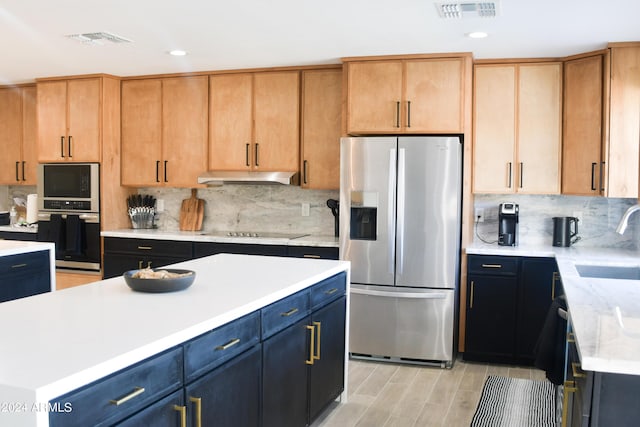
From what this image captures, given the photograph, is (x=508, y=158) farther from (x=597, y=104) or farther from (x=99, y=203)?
(x=99, y=203)

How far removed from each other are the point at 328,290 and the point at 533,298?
77.0 inches

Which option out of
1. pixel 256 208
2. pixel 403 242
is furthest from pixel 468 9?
pixel 256 208

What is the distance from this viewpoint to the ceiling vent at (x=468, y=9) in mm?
3461

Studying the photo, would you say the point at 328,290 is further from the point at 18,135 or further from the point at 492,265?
the point at 18,135

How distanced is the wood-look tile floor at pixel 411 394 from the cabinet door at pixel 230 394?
1.03 meters

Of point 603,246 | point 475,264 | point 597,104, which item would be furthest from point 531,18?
point 603,246

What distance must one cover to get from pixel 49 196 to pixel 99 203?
58cm

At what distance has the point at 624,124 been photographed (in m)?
4.43

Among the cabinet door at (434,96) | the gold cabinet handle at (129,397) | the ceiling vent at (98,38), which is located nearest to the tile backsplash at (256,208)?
the cabinet door at (434,96)

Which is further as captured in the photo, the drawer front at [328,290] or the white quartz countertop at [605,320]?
the drawer front at [328,290]

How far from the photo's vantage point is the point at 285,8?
142 inches

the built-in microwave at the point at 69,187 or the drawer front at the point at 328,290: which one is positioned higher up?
the built-in microwave at the point at 69,187

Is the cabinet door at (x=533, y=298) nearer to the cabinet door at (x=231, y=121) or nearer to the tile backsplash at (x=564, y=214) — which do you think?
the tile backsplash at (x=564, y=214)

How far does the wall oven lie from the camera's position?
5.79 meters
